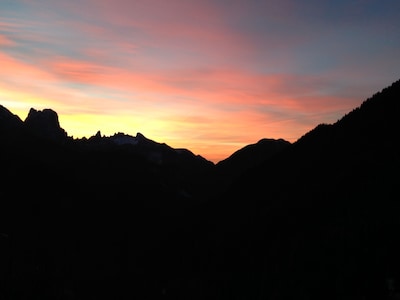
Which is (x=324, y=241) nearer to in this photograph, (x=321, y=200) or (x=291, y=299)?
(x=291, y=299)

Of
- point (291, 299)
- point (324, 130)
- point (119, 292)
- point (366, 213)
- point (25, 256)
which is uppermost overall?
point (324, 130)

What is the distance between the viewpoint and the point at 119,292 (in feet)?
274

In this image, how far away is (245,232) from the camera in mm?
78625

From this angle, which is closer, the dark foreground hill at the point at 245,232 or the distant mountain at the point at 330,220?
the distant mountain at the point at 330,220

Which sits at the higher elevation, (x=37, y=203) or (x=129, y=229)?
(x=37, y=203)

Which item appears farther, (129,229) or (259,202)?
(129,229)

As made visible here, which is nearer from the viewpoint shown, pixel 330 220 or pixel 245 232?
pixel 330 220

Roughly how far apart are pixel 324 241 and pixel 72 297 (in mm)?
57673

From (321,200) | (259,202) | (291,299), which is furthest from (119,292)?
(291,299)

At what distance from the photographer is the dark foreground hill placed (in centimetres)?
3509

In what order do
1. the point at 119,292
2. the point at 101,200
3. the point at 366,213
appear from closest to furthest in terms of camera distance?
the point at 366,213 < the point at 119,292 < the point at 101,200

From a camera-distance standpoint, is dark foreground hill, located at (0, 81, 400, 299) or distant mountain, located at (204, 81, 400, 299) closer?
distant mountain, located at (204, 81, 400, 299)

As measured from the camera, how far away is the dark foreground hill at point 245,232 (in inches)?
1382

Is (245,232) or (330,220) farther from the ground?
(330,220)
